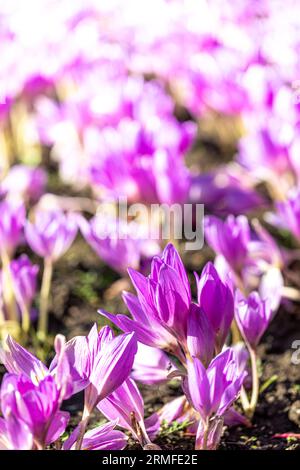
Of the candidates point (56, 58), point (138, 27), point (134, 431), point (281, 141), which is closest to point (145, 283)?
point (134, 431)

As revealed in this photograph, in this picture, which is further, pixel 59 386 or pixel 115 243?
pixel 115 243

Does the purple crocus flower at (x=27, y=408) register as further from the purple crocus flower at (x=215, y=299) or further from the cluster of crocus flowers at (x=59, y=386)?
the purple crocus flower at (x=215, y=299)

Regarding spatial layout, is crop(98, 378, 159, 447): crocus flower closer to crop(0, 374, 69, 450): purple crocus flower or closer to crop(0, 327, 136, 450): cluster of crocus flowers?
crop(0, 327, 136, 450): cluster of crocus flowers

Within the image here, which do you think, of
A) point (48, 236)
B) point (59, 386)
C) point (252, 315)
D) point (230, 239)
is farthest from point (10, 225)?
point (59, 386)

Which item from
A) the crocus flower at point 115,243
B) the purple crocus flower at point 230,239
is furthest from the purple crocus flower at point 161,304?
the crocus flower at point 115,243

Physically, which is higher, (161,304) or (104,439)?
(161,304)

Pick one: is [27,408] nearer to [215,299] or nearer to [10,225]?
[215,299]
